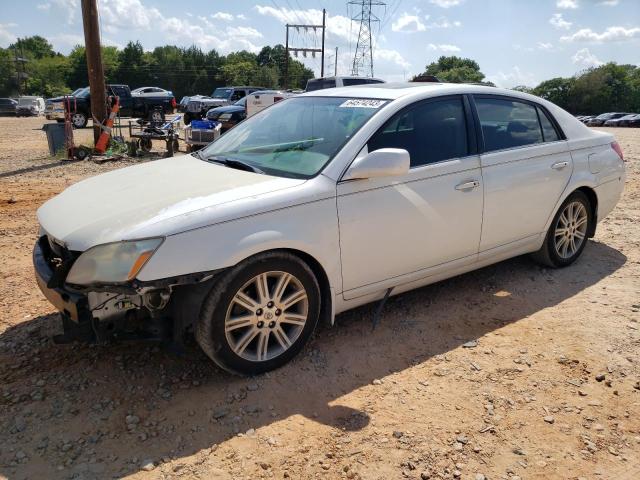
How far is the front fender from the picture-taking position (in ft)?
8.57

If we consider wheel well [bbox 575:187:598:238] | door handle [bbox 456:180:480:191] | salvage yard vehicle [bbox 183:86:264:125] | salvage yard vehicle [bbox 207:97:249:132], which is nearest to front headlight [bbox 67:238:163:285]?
door handle [bbox 456:180:480:191]

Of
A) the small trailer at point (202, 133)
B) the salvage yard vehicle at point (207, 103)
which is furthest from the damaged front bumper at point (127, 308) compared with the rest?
the salvage yard vehicle at point (207, 103)

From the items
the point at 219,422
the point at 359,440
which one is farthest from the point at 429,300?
the point at 219,422

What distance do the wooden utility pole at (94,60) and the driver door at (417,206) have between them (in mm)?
11024

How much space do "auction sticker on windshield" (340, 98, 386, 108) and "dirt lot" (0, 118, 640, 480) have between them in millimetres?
1497

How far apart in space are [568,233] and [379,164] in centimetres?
252

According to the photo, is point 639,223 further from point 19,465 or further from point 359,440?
point 19,465

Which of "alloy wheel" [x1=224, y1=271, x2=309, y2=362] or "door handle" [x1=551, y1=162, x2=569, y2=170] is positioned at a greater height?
"door handle" [x1=551, y1=162, x2=569, y2=170]

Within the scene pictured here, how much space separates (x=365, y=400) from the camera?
290 centimetres

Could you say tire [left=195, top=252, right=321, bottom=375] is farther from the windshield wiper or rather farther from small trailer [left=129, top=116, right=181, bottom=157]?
small trailer [left=129, top=116, right=181, bottom=157]

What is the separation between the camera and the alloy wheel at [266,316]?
9.52ft

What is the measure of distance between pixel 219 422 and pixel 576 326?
8.48 ft

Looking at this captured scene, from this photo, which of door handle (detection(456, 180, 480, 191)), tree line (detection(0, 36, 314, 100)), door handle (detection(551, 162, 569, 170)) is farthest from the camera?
tree line (detection(0, 36, 314, 100))

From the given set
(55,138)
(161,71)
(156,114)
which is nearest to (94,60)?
(55,138)
